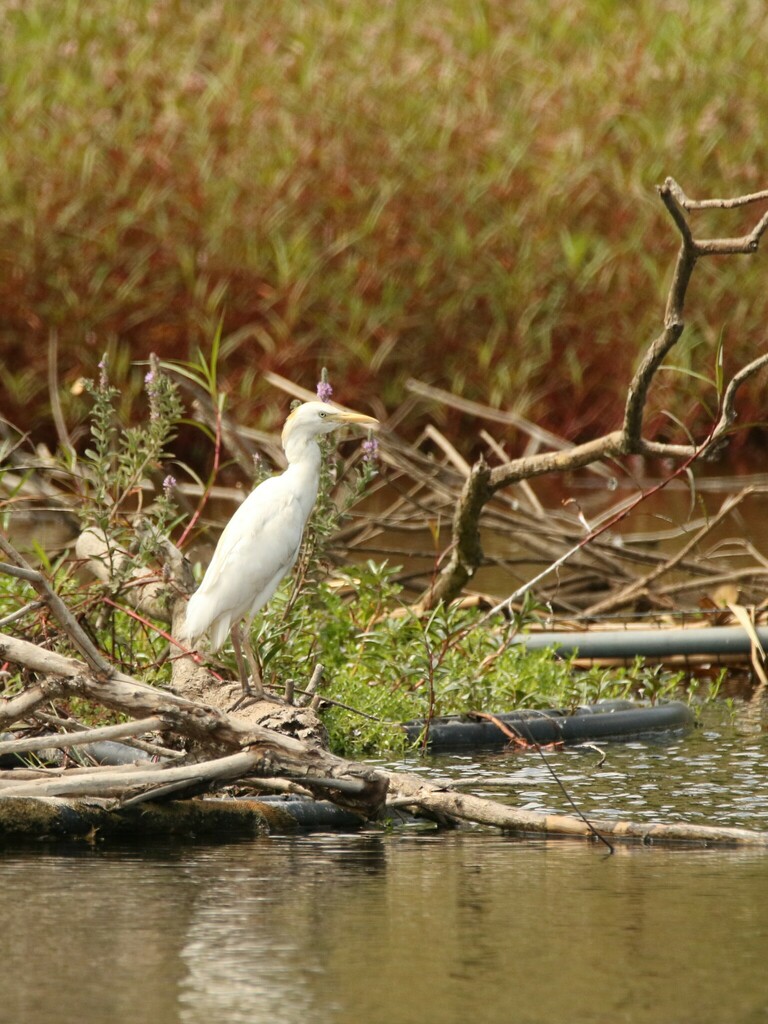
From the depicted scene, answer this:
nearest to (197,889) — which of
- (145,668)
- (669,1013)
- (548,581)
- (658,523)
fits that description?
(669,1013)

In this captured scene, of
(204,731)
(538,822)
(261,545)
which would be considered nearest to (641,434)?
(261,545)

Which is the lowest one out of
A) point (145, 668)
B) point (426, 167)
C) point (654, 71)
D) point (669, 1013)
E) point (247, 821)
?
point (669, 1013)

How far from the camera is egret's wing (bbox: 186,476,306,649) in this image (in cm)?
523

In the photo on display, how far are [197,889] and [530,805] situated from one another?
1238 mm

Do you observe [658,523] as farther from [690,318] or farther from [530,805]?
[530,805]

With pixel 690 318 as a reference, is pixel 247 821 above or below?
below

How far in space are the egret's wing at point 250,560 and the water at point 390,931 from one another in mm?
943

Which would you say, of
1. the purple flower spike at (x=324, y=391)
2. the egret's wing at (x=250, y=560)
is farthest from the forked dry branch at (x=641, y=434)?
the egret's wing at (x=250, y=560)

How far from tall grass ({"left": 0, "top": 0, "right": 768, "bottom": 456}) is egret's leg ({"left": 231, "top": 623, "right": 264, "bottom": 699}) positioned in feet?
23.0

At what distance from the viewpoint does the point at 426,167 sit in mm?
13844

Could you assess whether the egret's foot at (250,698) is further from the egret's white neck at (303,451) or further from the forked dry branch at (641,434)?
the forked dry branch at (641,434)

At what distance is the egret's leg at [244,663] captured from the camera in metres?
5.17

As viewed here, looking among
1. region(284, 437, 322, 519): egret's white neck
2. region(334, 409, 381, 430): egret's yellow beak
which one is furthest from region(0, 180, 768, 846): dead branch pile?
region(334, 409, 381, 430): egret's yellow beak

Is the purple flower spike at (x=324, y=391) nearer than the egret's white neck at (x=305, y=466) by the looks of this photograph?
No
